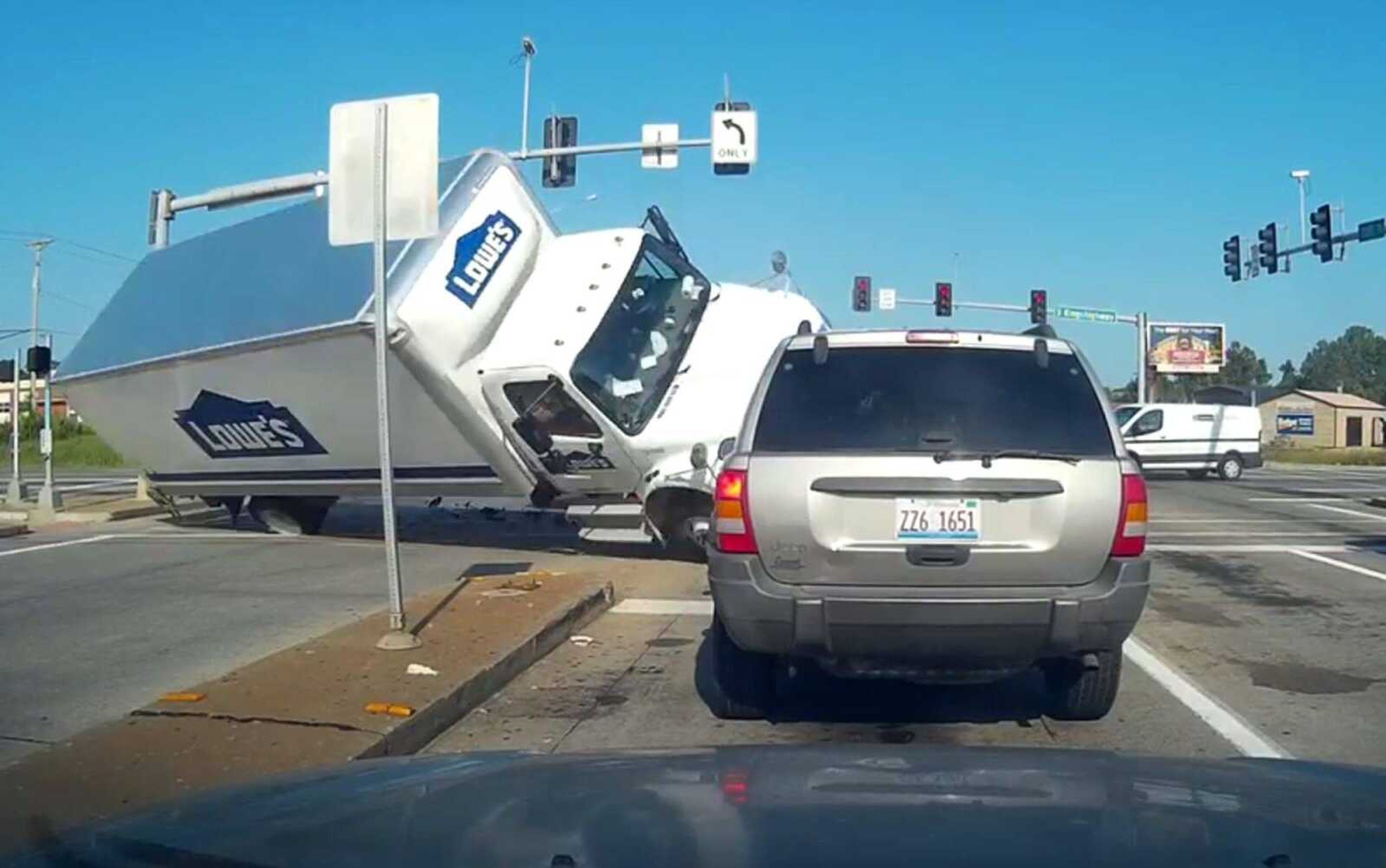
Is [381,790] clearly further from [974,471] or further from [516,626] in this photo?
[516,626]

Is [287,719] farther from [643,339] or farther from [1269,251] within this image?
[1269,251]

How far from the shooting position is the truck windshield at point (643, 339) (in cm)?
1415

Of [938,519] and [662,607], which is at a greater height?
[938,519]

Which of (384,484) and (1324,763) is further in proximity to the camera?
(384,484)

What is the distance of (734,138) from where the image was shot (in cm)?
2112

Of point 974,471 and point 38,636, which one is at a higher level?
point 974,471

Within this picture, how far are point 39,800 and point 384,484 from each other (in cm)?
355

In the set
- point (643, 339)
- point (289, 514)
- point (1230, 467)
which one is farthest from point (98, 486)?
point (1230, 467)

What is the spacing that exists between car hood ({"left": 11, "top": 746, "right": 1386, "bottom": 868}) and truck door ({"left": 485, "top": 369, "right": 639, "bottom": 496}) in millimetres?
10100

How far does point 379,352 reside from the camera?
348 inches

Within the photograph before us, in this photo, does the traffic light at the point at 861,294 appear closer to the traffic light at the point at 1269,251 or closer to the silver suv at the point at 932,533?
the traffic light at the point at 1269,251

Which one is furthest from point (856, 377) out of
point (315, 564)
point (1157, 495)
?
point (1157, 495)

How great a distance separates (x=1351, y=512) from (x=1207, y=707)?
59.5 ft

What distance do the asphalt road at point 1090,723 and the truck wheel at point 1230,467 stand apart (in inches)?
995
